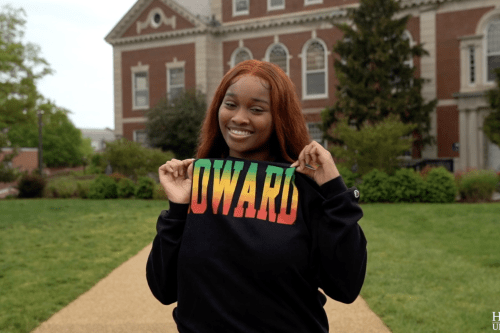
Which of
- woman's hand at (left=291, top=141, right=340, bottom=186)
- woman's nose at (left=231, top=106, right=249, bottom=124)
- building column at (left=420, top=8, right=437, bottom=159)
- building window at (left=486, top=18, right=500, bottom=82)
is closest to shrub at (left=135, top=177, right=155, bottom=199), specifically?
building column at (left=420, top=8, right=437, bottom=159)

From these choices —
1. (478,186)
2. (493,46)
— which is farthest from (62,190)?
(493,46)

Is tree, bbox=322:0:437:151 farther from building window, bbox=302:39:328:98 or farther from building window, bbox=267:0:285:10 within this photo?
building window, bbox=267:0:285:10

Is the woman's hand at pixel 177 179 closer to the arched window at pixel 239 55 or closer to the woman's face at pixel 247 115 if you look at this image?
the woman's face at pixel 247 115

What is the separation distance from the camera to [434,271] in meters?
6.15

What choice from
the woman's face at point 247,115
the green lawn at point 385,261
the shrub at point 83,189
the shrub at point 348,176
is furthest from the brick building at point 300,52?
the woman's face at point 247,115

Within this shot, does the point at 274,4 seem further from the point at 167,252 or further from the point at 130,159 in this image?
the point at 167,252

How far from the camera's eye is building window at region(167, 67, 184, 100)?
2666 centimetres

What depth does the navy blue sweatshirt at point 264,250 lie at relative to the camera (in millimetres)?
1451

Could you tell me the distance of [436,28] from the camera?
21516 millimetres

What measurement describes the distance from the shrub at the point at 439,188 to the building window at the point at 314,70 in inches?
413

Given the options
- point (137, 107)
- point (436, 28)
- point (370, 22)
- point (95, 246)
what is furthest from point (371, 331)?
point (137, 107)

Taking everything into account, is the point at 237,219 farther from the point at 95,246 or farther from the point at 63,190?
the point at 63,190

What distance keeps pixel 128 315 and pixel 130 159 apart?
1571 centimetres

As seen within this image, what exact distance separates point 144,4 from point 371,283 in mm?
25016
